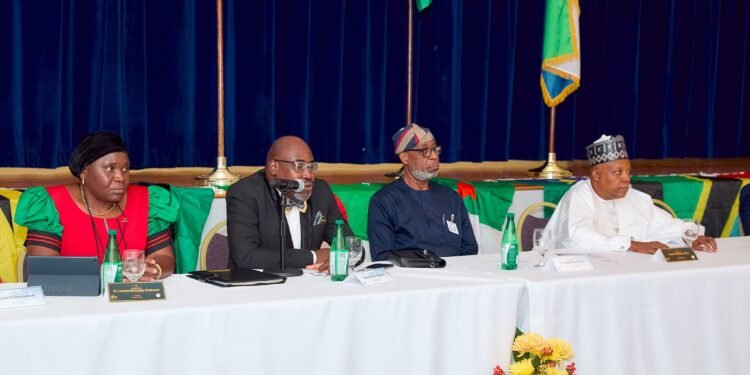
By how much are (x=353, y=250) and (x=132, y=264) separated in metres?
0.63

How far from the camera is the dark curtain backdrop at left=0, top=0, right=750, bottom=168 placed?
5676 millimetres

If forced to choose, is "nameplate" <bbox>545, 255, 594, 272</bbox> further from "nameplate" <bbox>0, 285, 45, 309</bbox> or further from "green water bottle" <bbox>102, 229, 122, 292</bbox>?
"nameplate" <bbox>0, 285, 45, 309</bbox>

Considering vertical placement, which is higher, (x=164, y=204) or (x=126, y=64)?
(x=126, y=64)

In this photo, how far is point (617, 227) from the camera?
389cm

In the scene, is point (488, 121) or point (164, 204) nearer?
point (164, 204)

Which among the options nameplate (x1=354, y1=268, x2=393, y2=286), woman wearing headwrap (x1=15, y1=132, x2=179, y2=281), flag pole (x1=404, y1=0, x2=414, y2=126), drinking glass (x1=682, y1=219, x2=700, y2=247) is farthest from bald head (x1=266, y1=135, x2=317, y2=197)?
flag pole (x1=404, y1=0, x2=414, y2=126)

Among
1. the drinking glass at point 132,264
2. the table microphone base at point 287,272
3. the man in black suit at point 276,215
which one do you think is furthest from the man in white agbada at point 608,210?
the drinking glass at point 132,264

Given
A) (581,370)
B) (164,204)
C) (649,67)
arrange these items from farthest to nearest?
(649,67) < (164,204) < (581,370)

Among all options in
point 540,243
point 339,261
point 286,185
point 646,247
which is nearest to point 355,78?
point 646,247

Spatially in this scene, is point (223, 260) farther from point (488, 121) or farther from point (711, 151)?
point (711, 151)

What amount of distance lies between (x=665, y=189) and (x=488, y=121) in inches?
101

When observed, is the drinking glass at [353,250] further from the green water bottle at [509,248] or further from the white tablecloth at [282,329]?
the green water bottle at [509,248]

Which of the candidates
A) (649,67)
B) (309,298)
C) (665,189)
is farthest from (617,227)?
(649,67)

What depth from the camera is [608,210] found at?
388 cm
